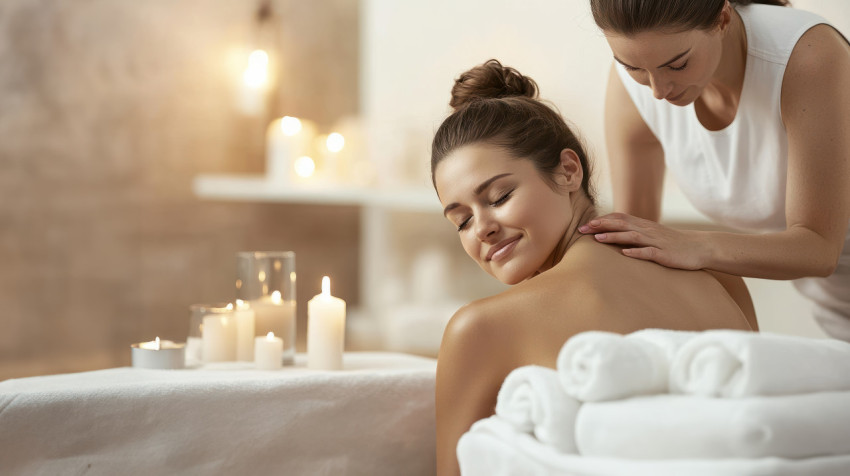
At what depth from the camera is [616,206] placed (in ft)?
5.13

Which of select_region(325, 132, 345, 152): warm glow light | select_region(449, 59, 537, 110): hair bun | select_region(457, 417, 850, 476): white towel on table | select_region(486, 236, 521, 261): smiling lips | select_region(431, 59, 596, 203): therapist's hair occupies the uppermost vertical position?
select_region(449, 59, 537, 110): hair bun

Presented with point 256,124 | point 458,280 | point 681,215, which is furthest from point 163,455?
point 256,124

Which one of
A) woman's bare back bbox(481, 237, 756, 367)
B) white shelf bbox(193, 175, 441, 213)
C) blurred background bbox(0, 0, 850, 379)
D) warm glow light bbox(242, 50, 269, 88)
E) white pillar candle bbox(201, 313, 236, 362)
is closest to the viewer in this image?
woman's bare back bbox(481, 237, 756, 367)

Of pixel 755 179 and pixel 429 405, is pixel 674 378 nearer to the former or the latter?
pixel 429 405

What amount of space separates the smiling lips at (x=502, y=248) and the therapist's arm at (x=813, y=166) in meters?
0.30

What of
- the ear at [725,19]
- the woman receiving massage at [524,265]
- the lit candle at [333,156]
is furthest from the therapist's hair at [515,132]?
the lit candle at [333,156]

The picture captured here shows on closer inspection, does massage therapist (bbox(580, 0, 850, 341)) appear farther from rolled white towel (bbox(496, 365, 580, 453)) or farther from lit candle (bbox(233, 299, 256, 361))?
lit candle (bbox(233, 299, 256, 361))

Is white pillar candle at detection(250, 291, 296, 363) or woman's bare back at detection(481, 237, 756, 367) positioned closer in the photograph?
woman's bare back at detection(481, 237, 756, 367)

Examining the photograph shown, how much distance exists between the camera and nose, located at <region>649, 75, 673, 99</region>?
3.78ft

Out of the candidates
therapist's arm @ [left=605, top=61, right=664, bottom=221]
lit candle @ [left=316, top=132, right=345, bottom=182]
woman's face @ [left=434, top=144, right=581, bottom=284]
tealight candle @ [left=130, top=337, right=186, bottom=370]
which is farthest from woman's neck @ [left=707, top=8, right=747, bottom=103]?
lit candle @ [left=316, top=132, right=345, bottom=182]

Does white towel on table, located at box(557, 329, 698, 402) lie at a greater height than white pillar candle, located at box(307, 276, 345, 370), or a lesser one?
greater

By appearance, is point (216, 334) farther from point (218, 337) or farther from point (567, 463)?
point (567, 463)

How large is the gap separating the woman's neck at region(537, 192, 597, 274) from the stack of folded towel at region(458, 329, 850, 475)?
342 millimetres

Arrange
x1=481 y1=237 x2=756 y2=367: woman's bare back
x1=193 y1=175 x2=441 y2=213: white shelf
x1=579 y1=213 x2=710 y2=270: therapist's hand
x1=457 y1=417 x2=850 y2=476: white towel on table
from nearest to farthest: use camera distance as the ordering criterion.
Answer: x1=457 y1=417 x2=850 y2=476: white towel on table < x1=481 y1=237 x2=756 y2=367: woman's bare back < x1=579 y1=213 x2=710 y2=270: therapist's hand < x1=193 y1=175 x2=441 y2=213: white shelf
